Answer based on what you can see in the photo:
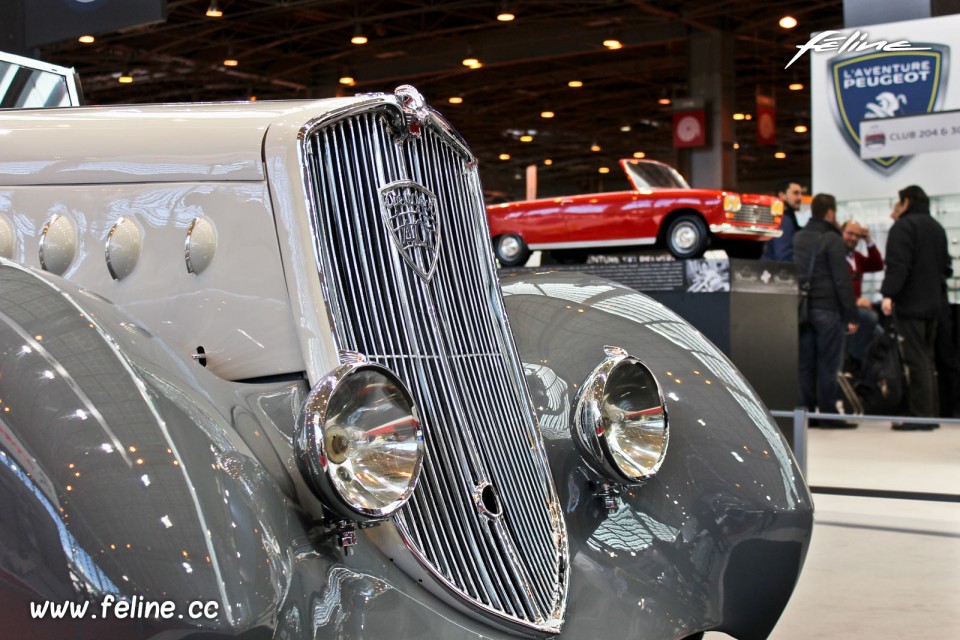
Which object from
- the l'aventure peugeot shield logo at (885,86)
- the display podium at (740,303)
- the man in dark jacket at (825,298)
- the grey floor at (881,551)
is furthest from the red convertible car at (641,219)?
the grey floor at (881,551)

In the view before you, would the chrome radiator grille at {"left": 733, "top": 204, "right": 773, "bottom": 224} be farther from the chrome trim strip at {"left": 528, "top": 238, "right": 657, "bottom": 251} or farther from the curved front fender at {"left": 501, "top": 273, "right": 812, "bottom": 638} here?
the curved front fender at {"left": 501, "top": 273, "right": 812, "bottom": 638}

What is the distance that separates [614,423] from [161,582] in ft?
4.46

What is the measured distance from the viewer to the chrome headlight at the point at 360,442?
183 centimetres

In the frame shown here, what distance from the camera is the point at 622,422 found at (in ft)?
8.78

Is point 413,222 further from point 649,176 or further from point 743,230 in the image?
point 649,176

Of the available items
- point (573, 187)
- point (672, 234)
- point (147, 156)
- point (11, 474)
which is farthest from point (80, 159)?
point (573, 187)

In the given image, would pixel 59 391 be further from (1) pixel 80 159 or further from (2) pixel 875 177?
(2) pixel 875 177

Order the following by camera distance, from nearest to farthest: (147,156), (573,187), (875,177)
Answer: (147,156) < (875,177) < (573,187)

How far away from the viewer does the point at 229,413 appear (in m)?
1.93

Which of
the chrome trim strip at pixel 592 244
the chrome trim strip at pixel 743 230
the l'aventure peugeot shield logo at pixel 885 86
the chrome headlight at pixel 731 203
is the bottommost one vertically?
the chrome trim strip at pixel 592 244

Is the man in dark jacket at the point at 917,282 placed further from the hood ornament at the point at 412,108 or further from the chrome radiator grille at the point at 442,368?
the hood ornament at the point at 412,108

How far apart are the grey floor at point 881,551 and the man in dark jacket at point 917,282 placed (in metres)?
→ 0.78

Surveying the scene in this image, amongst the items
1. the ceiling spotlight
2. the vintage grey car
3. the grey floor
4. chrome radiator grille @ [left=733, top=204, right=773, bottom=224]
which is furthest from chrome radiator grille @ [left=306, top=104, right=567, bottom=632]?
the ceiling spotlight

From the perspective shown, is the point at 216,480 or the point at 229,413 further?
the point at 229,413
